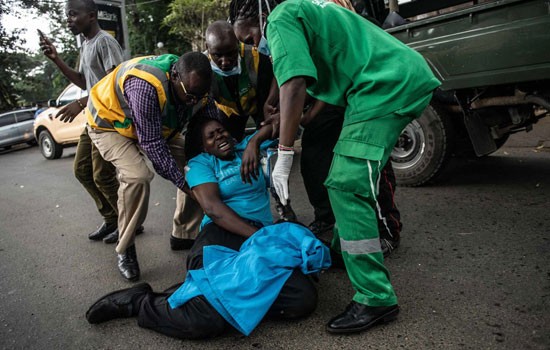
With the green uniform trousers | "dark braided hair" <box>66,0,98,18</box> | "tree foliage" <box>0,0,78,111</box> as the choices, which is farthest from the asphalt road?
"tree foliage" <box>0,0,78,111</box>

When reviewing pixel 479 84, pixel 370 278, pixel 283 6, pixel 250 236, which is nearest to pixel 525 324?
pixel 370 278

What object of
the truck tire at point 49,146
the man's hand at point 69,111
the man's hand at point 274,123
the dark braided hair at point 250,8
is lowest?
the truck tire at point 49,146

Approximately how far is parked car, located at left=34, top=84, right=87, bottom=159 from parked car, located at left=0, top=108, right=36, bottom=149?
11.9 ft

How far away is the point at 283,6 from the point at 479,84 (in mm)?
2193

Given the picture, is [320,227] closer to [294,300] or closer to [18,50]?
[294,300]

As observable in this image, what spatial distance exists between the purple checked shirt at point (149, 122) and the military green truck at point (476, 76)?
2.34m

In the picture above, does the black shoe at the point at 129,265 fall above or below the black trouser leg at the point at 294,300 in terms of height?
below

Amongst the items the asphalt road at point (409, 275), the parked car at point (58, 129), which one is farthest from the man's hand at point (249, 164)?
the parked car at point (58, 129)

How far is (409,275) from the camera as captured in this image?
8.17 ft

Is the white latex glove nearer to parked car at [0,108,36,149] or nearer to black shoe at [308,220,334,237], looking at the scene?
black shoe at [308,220,334,237]

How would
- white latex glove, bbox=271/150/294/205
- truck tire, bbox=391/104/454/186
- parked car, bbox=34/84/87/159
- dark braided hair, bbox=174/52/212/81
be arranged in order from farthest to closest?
parked car, bbox=34/84/87/159, truck tire, bbox=391/104/454/186, dark braided hair, bbox=174/52/212/81, white latex glove, bbox=271/150/294/205

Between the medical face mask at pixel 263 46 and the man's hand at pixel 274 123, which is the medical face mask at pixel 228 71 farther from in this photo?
the man's hand at pixel 274 123

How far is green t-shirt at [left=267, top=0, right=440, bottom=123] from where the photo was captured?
183 centimetres

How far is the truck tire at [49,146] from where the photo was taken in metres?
9.34
